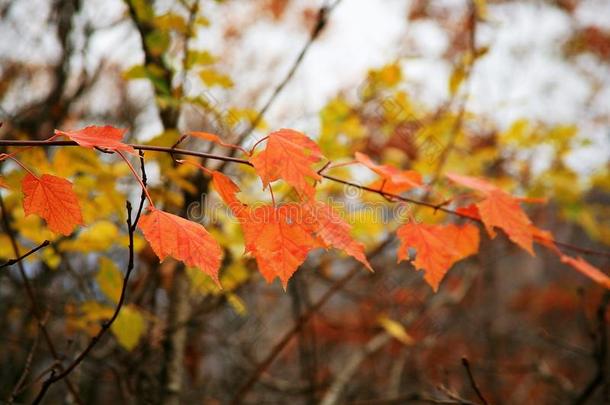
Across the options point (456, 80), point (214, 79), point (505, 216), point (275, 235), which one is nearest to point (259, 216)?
point (275, 235)

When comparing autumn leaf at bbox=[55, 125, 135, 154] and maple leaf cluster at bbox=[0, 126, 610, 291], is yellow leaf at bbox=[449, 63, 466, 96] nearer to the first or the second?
maple leaf cluster at bbox=[0, 126, 610, 291]

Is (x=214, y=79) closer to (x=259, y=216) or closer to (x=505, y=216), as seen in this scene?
(x=259, y=216)

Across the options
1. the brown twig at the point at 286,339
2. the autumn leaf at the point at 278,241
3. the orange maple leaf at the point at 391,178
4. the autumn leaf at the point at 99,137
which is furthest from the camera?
the brown twig at the point at 286,339

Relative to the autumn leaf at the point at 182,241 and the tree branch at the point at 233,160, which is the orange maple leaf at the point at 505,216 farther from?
the autumn leaf at the point at 182,241

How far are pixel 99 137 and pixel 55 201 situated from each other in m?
0.14

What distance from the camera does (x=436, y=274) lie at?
0.90m

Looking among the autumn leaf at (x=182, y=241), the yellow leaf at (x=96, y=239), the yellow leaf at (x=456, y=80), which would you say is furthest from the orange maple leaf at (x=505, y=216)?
the yellow leaf at (x=96, y=239)

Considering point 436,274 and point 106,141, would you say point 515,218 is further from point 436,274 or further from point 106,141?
point 106,141

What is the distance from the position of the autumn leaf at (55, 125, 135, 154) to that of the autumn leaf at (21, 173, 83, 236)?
Answer: 0.32 ft

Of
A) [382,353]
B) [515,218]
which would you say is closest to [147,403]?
[515,218]

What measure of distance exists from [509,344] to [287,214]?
7166mm

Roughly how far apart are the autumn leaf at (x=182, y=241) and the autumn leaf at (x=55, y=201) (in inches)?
5.0

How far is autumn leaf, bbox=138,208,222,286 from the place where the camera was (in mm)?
698

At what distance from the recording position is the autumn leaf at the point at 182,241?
27.5 inches
